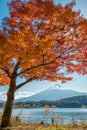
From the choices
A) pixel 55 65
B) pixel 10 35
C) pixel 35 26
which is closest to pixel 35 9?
pixel 35 26

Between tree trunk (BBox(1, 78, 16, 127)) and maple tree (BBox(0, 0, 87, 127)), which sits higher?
maple tree (BBox(0, 0, 87, 127))

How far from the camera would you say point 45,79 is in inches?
918

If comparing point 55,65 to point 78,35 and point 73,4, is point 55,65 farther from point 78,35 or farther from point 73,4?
point 73,4

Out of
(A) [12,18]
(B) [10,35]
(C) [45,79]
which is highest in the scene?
(A) [12,18]

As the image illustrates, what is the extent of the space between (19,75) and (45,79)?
2.07m

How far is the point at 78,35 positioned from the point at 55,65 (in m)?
3.45

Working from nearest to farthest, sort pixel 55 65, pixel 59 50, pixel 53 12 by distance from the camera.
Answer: pixel 53 12 < pixel 59 50 < pixel 55 65

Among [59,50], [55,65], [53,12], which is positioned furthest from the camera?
[55,65]

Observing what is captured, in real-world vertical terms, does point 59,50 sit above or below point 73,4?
below

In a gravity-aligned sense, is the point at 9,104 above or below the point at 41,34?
below

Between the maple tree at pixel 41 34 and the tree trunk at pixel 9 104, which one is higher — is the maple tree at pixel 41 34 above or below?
above

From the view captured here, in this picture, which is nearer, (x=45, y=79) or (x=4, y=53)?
(x=4, y=53)

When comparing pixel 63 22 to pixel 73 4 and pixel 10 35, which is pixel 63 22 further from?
pixel 10 35

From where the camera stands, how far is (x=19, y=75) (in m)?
23.7
